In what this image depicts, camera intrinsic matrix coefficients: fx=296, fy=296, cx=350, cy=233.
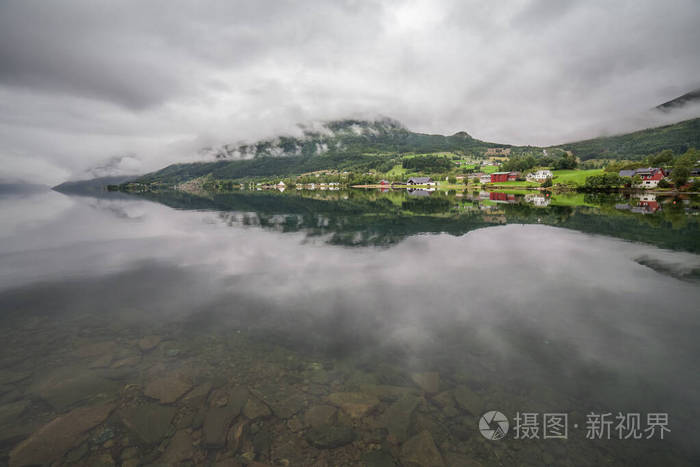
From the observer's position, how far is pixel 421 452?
6953 mm

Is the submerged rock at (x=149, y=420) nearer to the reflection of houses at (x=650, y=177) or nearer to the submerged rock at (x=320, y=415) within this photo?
the submerged rock at (x=320, y=415)

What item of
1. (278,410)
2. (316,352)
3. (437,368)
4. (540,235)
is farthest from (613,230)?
(278,410)

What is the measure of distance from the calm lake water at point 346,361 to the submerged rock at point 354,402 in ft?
0.15

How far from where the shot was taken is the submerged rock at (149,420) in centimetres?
751

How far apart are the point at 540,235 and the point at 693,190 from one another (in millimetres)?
112193

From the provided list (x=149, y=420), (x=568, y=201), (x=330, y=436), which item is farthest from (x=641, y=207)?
(x=149, y=420)

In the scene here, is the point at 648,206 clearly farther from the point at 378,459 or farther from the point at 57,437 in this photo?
the point at 57,437

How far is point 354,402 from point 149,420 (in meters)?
5.53

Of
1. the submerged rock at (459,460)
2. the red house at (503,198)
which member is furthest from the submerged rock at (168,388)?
the red house at (503,198)

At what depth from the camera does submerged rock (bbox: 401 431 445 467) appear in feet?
22.0

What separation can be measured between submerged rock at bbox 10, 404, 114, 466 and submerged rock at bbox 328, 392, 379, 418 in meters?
6.25

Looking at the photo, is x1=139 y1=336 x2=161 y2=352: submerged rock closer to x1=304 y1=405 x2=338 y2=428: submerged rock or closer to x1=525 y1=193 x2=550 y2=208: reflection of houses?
x1=304 y1=405 x2=338 y2=428: submerged rock

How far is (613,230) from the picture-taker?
34.8 meters

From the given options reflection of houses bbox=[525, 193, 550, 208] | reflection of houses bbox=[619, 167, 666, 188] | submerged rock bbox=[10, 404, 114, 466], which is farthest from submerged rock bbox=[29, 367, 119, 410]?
reflection of houses bbox=[619, 167, 666, 188]
